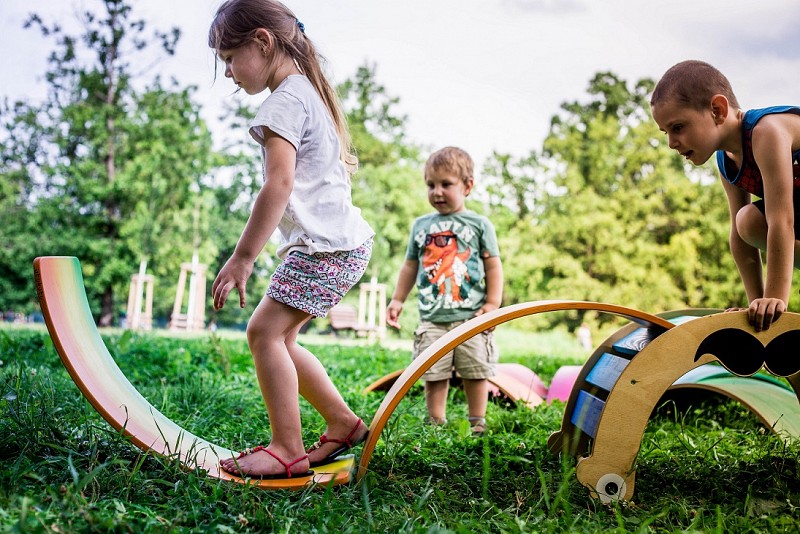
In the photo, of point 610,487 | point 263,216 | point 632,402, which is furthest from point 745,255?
point 263,216

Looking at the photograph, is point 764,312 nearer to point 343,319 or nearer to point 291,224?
point 291,224

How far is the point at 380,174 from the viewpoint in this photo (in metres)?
22.4

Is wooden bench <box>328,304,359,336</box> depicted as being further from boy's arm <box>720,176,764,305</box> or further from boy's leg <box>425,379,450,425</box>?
boy's arm <box>720,176,764,305</box>

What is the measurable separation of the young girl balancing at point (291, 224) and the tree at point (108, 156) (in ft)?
60.7

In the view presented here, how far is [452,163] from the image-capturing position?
139 inches

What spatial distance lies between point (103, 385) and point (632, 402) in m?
1.65

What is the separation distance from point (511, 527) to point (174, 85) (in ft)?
72.9

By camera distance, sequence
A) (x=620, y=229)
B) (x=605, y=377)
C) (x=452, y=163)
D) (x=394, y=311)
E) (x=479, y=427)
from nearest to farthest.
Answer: (x=605, y=377) < (x=479, y=427) < (x=452, y=163) < (x=394, y=311) < (x=620, y=229)

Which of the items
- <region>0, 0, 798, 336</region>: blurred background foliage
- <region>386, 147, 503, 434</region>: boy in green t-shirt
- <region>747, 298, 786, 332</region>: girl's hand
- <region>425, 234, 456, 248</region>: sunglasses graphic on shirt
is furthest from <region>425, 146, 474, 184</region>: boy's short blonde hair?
<region>0, 0, 798, 336</region>: blurred background foliage

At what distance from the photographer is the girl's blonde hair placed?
2.23 meters

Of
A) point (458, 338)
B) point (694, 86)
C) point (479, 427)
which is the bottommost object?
point (479, 427)

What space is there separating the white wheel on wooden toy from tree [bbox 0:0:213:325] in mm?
19313

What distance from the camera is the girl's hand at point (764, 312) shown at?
193cm

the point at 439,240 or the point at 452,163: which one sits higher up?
the point at 452,163
